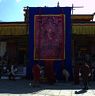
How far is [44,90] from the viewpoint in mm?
25734

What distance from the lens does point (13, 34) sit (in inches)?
1312

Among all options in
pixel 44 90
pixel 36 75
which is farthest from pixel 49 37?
pixel 44 90

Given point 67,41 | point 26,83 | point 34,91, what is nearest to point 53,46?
point 67,41

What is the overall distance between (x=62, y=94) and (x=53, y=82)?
A: 563 centimetres

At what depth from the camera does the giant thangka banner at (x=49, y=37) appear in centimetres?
3130

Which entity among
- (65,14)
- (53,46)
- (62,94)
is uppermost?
(65,14)

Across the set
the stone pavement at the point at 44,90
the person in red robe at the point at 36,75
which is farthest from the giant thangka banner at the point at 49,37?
the person in red robe at the point at 36,75

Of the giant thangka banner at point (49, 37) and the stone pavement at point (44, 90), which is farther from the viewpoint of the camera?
the giant thangka banner at point (49, 37)

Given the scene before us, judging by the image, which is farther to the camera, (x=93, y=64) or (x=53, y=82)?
(x=93, y=64)

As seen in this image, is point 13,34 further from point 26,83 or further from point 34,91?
point 34,91

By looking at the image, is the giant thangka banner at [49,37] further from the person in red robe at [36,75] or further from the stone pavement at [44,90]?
the person in red robe at [36,75]

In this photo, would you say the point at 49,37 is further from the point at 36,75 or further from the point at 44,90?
the point at 44,90

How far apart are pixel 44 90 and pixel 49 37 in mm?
6590

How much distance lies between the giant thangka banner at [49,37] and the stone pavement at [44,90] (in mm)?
2723
